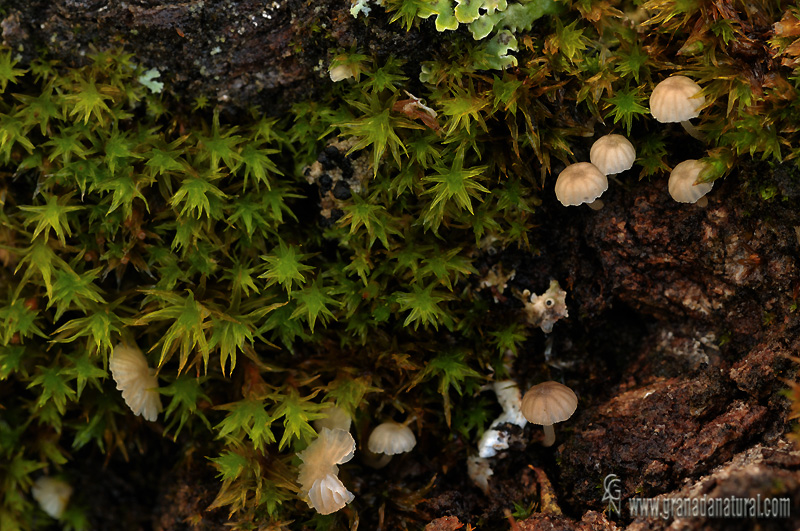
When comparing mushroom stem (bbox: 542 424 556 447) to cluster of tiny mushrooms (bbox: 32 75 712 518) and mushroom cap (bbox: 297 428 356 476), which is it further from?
mushroom cap (bbox: 297 428 356 476)

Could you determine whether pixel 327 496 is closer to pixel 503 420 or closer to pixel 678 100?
pixel 503 420

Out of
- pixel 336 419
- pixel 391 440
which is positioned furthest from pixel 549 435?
pixel 336 419

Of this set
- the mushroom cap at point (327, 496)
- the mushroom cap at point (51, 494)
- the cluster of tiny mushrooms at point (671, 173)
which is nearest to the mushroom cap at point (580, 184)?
the cluster of tiny mushrooms at point (671, 173)

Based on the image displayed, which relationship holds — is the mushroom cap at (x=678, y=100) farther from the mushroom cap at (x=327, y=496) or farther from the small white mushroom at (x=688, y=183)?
the mushroom cap at (x=327, y=496)

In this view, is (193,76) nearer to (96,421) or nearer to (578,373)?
(96,421)

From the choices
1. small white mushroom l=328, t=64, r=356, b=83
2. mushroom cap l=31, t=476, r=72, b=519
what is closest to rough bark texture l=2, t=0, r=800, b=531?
small white mushroom l=328, t=64, r=356, b=83

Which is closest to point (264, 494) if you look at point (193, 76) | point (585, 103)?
point (193, 76)
